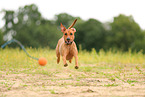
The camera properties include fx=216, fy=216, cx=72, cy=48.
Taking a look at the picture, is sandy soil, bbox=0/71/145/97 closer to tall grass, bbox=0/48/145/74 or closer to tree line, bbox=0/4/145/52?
tall grass, bbox=0/48/145/74

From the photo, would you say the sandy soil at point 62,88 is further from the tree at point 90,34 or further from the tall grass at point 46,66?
the tree at point 90,34

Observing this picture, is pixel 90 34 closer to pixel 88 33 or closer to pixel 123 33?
pixel 88 33

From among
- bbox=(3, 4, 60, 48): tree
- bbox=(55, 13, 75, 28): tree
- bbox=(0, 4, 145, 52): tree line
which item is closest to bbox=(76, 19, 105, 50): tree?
bbox=(0, 4, 145, 52): tree line

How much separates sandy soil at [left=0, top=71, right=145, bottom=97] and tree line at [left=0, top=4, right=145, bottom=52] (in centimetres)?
2479

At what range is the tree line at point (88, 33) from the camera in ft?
115

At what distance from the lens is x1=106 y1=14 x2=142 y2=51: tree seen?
35.2 meters

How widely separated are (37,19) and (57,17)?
18.5 feet

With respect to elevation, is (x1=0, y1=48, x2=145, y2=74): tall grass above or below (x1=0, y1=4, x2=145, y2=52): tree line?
below

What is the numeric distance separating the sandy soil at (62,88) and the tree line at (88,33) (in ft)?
81.3

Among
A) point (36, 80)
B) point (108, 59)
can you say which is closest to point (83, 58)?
point (108, 59)

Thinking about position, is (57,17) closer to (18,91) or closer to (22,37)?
(22,37)

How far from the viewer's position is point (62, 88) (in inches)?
254

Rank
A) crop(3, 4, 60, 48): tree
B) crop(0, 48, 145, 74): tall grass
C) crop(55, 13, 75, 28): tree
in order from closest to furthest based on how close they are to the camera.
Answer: crop(0, 48, 145, 74): tall grass, crop(3, 4, 60, 48): tree, crop(55, 13, 75, 28): tree

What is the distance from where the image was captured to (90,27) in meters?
36.1
